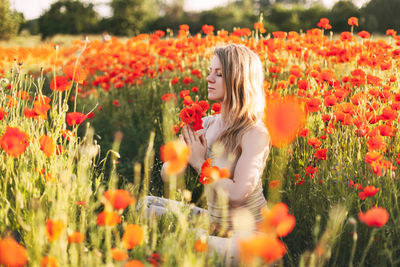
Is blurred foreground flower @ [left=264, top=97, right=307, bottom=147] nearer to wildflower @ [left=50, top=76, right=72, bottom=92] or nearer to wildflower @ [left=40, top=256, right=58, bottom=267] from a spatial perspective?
wildflower @ [left=50, top=76, right=72, bottom=92]

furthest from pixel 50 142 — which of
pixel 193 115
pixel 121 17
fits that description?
pixel 121 17

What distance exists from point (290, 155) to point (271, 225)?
1.76m

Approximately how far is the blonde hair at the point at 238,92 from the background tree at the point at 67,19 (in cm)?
2182

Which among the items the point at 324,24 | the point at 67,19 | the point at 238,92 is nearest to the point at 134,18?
the point at 67,19

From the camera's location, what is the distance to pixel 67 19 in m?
22.5

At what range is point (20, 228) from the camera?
1.83m

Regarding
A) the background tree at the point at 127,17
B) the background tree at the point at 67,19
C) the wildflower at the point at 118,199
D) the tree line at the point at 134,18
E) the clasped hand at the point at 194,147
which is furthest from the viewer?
the background tree at the point at 127,17

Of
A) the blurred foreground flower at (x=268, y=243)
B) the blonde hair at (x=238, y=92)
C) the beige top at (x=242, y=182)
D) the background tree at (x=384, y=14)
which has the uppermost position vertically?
the background tree at (x=384, y=14)

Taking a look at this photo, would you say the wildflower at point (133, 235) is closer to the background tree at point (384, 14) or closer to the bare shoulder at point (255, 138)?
the bare shoulder at point (255, 138)

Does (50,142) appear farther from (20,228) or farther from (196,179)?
(196,179)

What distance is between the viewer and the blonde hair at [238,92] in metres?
2.13

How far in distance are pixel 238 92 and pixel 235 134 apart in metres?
0.23

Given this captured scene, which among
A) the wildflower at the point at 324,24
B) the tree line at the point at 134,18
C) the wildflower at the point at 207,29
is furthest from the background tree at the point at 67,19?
the wildflower at the point at 324,24

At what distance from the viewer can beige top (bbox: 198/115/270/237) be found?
198 cm
